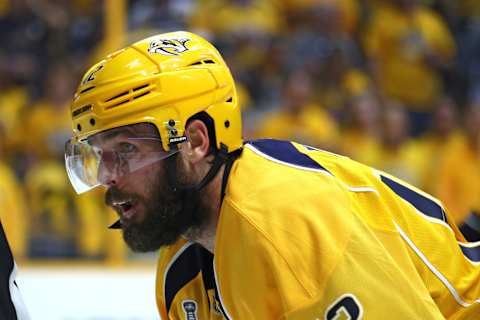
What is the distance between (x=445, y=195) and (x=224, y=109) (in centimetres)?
243

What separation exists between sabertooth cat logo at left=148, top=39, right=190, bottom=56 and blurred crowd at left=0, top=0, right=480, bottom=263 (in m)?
2.10

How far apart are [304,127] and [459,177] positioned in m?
0.69

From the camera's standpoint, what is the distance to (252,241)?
5.51ft

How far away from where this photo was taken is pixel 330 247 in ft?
5.40

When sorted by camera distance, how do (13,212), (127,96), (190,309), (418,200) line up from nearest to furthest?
(127,96) → (418,200) → (190,309) → (13,212)

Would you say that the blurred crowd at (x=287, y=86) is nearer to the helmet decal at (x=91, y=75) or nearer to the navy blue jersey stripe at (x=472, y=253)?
the navy blue jersey stripe at (x=472, y=253)

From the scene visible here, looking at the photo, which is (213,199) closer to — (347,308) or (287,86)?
(347,308)

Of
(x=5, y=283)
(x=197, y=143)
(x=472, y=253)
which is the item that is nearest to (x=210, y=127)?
(x=197, y=143)

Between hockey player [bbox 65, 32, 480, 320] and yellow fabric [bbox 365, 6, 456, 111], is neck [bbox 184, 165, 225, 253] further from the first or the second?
yellow fabric [bbox 365, 6, 456, 111]

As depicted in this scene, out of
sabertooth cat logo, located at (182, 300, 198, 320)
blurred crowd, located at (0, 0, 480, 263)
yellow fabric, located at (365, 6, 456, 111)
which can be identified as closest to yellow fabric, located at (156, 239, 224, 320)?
sabertooth cat logo, located at (182, 300, 198, 320)

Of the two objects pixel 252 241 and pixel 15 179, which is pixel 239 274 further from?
pixel 15 179

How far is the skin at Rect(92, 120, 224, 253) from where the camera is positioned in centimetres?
187

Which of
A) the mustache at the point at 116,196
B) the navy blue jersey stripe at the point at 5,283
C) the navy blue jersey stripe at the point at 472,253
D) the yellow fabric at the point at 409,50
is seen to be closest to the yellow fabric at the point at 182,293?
the mustache at the point at 116,196

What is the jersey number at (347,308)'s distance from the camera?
5.34 ft
